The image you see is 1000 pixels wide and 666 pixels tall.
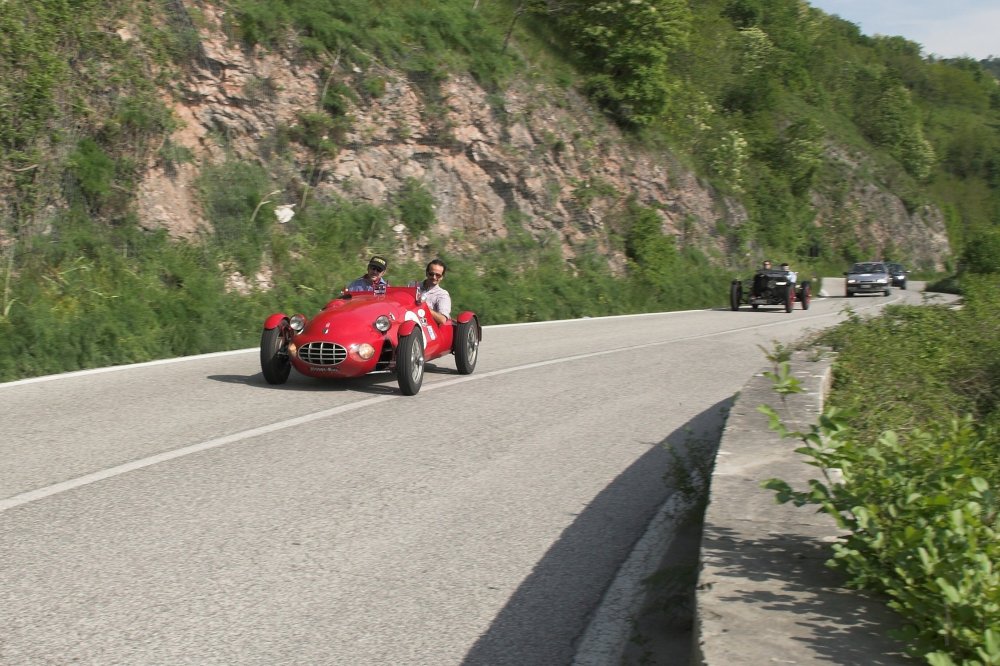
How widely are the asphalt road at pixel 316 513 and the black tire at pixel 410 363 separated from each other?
21cm

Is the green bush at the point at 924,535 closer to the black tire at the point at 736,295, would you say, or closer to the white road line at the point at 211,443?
the white road line at the point at 211,443

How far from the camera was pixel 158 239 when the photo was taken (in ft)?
59.4

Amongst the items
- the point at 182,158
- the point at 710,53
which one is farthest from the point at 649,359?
the point at 710,53

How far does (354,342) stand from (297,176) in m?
12.4

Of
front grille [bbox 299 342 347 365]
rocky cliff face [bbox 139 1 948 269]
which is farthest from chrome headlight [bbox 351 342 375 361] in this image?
rocky cliff face [bbox 139 1 948 269]

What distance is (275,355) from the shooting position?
1138 cm

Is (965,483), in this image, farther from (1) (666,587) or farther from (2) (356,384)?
(2) (356,384)

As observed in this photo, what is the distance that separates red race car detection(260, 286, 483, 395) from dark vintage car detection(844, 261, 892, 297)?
36617 mm

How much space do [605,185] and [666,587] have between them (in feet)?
96.9

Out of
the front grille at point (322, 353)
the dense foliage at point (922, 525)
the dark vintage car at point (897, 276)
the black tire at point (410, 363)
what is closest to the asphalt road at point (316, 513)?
the black tire at point (410, 363)

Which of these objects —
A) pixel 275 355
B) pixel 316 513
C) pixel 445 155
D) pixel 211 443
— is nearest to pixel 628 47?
pixel 445 155

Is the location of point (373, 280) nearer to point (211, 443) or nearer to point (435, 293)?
point (435, 293)

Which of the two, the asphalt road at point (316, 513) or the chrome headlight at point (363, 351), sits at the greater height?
the chrome headlight at point (363, 351)

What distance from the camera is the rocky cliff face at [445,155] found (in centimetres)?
2169
